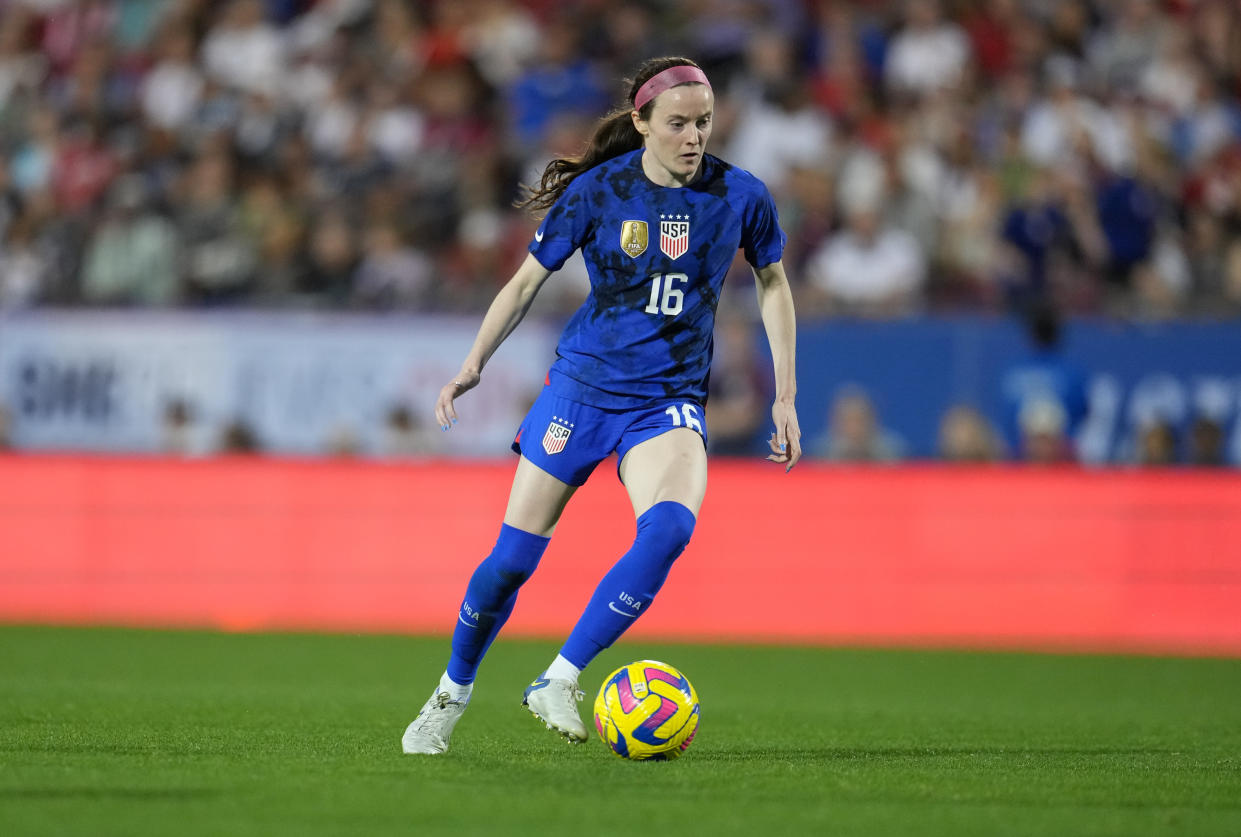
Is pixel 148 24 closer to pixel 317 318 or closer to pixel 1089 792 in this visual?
pixel 317 318

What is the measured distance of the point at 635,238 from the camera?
6324mm

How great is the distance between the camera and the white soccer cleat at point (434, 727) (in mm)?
6422

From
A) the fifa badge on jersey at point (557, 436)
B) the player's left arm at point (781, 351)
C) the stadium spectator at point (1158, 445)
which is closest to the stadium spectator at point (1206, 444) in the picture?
the stadium spectator at point (1158, 445)

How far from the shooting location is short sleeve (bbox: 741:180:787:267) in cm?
649

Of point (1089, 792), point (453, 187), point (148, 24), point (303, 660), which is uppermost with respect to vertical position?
point (148, 24)

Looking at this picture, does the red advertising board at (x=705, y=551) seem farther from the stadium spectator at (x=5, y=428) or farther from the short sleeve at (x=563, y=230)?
the short sleeve at (x=563, y=230)

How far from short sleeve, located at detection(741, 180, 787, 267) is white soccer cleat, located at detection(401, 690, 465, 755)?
193cm

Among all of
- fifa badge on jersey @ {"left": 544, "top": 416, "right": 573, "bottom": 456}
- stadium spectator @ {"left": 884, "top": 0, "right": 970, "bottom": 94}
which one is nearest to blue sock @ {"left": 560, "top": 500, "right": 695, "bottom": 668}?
fifa badge on jersey @ {"left": 544, "top": 416, "right": 573, "bottom": 456}

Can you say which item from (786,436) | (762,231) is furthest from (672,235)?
(786,436)

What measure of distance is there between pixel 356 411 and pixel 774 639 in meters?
4.04

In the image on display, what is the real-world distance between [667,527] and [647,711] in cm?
68

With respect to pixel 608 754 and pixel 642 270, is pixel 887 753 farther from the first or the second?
pixel 642 270

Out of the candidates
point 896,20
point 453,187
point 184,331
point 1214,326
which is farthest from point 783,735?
point 896,20

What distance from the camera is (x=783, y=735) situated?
7422 millimetres
